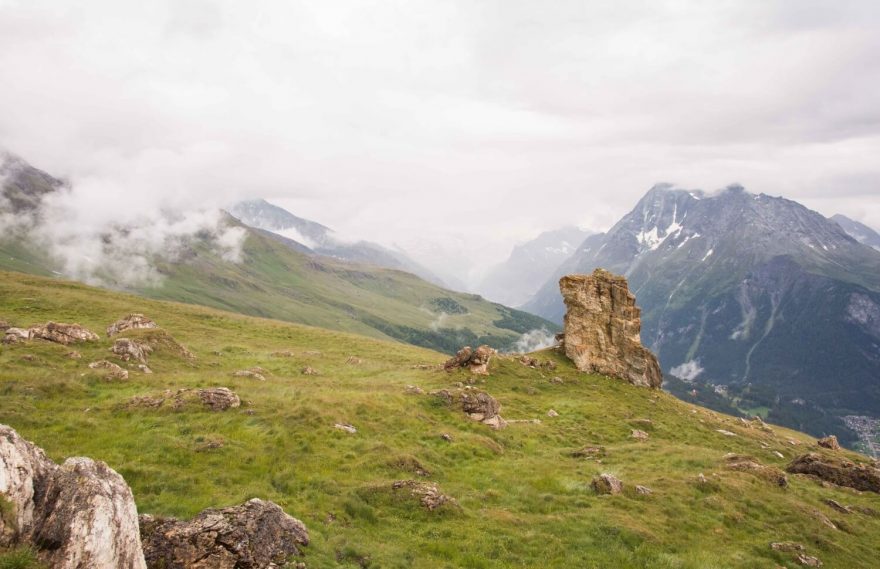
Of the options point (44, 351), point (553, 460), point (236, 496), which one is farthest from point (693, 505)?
point (44, 351)

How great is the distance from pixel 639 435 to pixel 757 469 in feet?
37.5

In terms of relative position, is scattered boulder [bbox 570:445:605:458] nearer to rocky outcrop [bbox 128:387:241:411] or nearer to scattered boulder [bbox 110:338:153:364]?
rocky outcrop [bbox 128:387:241:411]

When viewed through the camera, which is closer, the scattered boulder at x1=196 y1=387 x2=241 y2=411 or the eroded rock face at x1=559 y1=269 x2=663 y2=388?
the scattered boulder at x1=196 y1=387 x2=241 y2=411

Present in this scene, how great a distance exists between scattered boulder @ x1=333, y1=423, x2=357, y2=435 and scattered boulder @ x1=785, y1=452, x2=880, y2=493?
37.9 m

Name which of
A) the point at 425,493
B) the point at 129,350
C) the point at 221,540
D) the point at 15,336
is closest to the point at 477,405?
the point at 425,493

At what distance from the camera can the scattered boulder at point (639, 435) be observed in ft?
148

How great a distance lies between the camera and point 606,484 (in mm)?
28531

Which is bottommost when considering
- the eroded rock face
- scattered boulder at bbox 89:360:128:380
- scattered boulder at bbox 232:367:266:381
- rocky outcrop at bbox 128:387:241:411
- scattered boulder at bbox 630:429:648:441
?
scattered boulder at bbox 232:367:266:381

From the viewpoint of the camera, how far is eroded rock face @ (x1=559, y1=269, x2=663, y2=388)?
2741 inches

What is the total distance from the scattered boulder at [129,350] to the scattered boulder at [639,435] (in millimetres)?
47653

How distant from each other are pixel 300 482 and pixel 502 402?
30466mm

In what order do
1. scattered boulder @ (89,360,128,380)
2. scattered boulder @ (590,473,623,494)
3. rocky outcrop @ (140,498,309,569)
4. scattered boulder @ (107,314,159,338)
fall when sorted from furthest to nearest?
1. scattered boulder @ (107,314,159,338)
2. scattered boulder @ (89,360,128,380)
3. scattered boulder @ (590,473,623,494)
4. rocky outcrop @ (140,498,309,569)

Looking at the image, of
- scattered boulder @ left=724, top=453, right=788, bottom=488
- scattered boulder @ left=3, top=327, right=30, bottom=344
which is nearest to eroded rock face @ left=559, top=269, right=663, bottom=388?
scattered boulder @ left=724, top=453, right=788, bottom=488

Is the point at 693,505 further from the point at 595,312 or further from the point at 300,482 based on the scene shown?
the point at 595,312
